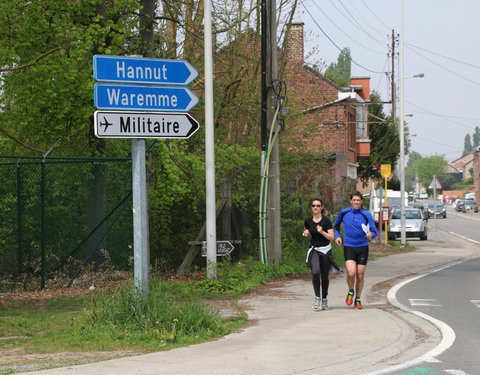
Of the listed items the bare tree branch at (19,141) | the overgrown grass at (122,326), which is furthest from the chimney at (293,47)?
the overgrown grass at (122,326)

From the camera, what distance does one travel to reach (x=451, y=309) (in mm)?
13039

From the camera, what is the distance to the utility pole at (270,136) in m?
18.2

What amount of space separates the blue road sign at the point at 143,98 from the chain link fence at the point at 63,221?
5232 millimetres

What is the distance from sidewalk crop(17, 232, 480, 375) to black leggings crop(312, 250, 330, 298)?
35cm

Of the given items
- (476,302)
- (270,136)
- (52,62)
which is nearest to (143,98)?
(52,62)

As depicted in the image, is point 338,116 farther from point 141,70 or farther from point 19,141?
point 141,70

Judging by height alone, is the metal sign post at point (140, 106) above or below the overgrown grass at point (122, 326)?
above

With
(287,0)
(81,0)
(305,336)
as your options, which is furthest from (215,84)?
(305,336)

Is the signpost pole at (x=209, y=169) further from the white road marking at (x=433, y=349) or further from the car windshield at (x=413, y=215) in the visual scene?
the car windshield at (x=413, y=215)

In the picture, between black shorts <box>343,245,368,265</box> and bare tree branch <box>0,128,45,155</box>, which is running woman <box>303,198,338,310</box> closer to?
black shorts <box>343,245,368,265</box>

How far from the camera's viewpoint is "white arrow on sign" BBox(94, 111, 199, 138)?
390 inches

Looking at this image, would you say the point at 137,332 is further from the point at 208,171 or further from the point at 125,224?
the point at 125,224

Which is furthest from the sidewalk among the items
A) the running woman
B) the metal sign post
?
the metal sign post

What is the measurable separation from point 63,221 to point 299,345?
8127mm
